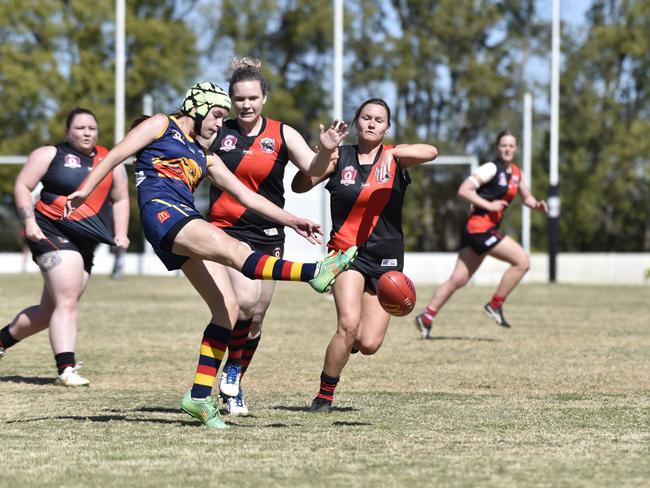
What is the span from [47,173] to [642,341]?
7.03 meters

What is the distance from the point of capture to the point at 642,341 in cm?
1357

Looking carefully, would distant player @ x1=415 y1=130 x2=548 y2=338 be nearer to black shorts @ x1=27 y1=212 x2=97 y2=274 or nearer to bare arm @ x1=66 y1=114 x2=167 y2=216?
black shorts @ x1=27 y1=212 x2=97 y2=274

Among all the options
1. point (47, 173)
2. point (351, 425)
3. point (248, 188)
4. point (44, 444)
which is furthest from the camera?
point (47, 173)

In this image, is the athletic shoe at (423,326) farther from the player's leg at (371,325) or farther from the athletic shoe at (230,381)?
the athletic shoe at (230,381)

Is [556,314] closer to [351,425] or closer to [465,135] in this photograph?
[351,425]

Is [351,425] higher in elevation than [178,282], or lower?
higher

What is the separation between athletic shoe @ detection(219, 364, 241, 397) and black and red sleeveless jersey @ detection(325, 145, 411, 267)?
0.99 m

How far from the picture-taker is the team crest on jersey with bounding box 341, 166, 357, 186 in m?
7.99

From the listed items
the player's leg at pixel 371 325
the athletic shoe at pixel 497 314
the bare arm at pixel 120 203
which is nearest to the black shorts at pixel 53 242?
the bare arm at pixel 120 203

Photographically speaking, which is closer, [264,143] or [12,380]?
[264,143]

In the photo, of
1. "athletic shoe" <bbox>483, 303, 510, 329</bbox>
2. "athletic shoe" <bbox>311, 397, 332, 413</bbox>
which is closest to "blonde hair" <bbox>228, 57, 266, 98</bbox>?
"athletic shoe" <bbox>311, 397, 332, 413</bbox>

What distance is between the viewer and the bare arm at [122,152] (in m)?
6.98

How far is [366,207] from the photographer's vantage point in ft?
26.4

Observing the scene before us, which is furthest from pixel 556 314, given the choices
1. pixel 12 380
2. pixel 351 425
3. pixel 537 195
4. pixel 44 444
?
pixel 537 195
